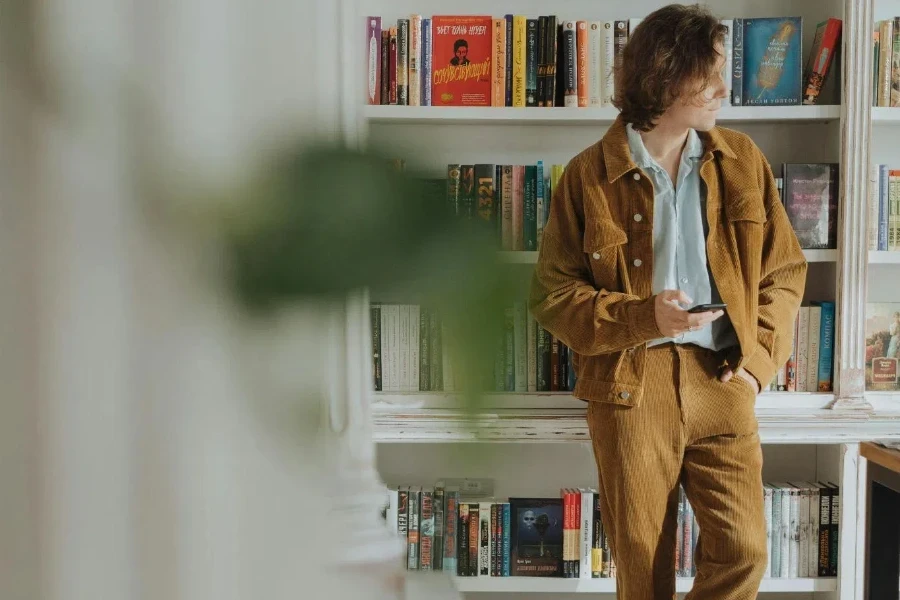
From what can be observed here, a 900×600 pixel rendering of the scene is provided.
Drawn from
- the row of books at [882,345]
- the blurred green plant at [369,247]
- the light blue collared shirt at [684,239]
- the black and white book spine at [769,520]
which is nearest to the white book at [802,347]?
the row of books at [882,345]

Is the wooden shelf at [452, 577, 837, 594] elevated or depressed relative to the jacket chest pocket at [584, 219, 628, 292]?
depressed

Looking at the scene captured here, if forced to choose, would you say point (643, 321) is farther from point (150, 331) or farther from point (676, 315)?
point (150, 331)

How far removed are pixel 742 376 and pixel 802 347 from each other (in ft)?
1.71

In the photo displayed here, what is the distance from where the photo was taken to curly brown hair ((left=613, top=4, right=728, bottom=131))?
1.49m

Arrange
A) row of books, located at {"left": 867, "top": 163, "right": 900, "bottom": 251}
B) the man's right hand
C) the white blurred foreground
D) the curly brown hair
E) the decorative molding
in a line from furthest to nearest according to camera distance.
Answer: row of books, located at {"left": 867, "top": 163, "right": 900, "bottom": 251} < the decorative molding < the curly brown hair < the man's right hand < the white blurred foreground

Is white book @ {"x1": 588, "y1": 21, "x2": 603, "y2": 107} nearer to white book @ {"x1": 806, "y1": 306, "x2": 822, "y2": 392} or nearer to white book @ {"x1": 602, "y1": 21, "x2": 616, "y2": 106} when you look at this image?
white book @ {"x1": 602, "y1": 21, "x2": 616, "y2": 106}

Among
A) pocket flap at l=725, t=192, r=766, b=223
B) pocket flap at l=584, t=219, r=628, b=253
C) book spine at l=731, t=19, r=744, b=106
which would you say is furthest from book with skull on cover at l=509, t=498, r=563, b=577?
book spine at l=731, t=19, r=744, b=106

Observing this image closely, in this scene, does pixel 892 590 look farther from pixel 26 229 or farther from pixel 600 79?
pixel 26 229

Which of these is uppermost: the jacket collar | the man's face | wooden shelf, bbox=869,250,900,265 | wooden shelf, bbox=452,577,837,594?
the man's face

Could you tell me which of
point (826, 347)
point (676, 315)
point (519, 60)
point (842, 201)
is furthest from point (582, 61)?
point (826, 347)

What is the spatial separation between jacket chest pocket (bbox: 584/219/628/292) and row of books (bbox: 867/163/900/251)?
82cm

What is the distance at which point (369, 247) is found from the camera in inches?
4.4

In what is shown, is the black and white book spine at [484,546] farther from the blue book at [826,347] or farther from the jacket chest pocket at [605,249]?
the blue book at [826,347]

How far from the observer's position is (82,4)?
11 cm
